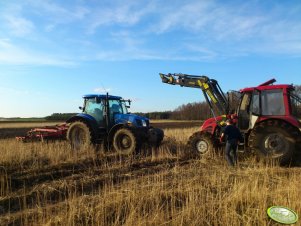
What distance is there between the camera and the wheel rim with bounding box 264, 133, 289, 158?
9531mm

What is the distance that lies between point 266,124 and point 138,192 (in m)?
4.78

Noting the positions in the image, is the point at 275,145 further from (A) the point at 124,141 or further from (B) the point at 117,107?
(B) the point at 117,107

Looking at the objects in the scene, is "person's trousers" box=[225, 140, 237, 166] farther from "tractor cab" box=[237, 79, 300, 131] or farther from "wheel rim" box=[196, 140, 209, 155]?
"wheel rim" box=[196, 140, 209, 155]

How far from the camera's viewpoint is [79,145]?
1320cm

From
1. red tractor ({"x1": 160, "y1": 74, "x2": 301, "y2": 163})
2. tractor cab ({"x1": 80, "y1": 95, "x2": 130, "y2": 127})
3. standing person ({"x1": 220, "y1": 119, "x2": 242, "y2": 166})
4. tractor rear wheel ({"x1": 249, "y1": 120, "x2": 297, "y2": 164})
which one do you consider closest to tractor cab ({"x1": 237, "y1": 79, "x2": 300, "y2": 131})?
red tractor ({"x1": 160, "y1": 74, "x2": 301, "y2": 163})

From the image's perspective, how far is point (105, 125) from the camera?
13312 mm

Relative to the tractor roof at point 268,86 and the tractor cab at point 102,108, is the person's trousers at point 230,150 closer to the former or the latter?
the tractor roof at point 268,86

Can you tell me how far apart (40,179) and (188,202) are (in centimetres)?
388

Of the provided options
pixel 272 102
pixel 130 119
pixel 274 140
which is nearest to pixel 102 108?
pixel 130 119

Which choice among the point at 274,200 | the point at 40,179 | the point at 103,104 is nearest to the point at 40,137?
the point at 103,104

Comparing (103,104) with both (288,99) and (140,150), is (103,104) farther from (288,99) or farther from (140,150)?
(288,99)

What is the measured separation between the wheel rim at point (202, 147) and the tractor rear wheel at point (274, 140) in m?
1.73

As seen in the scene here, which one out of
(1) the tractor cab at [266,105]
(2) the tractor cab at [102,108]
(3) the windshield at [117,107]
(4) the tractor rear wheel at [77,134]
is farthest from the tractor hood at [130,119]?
(1) the tractor cab at [266,105]

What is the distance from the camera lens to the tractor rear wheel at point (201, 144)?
36.8ft
